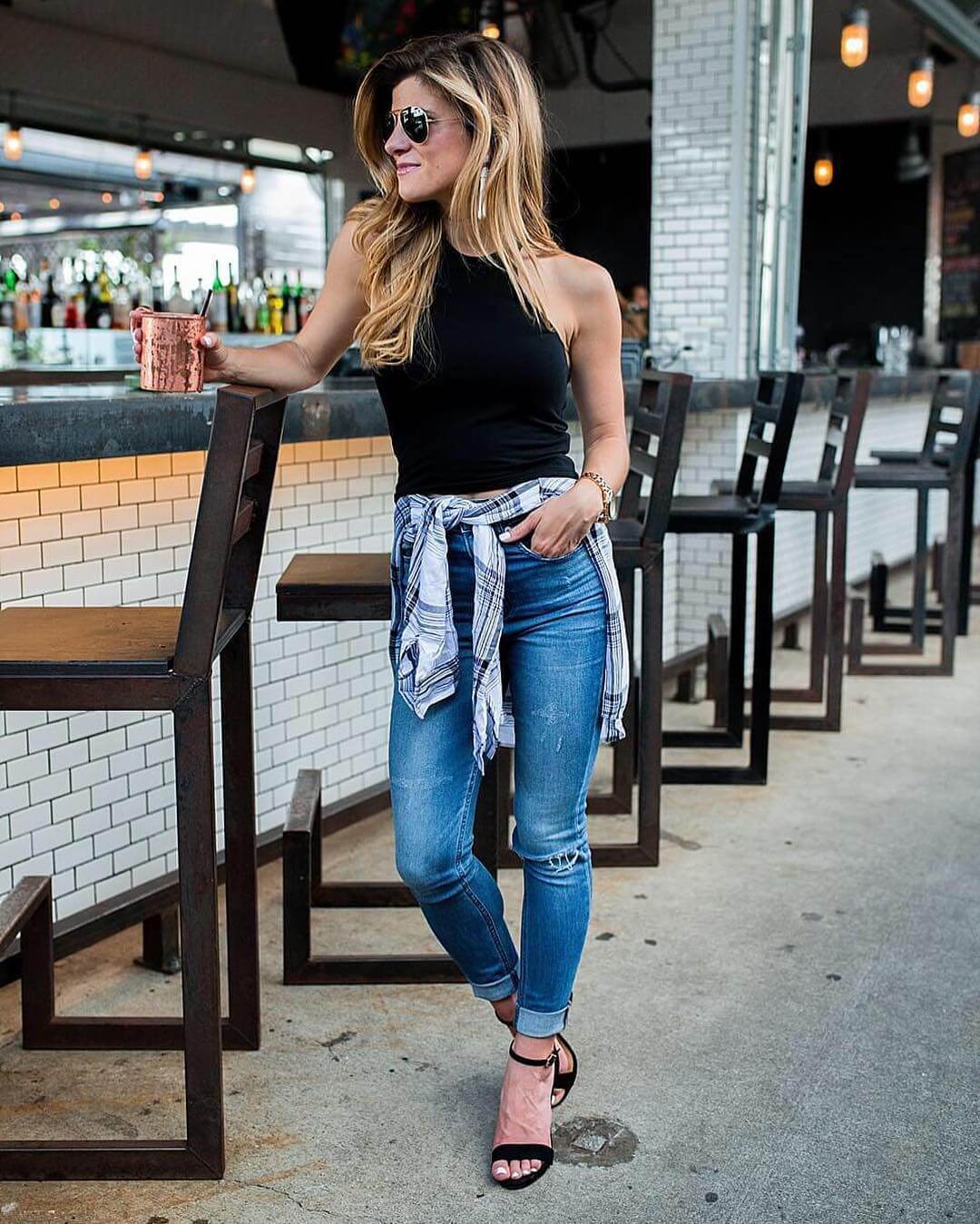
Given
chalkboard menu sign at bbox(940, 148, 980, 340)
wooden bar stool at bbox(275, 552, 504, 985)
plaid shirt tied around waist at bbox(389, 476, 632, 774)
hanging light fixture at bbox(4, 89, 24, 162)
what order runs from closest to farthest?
plaid shirt tied around waist at bbox(389, 476, 632, 774) < wooden bar stool at bbox(275, 552, 504, 985) < hanging light fixture at bbox(4, 89, 24, 162) < chalkboard menu sign at bbox(940, 148, 980, 340)

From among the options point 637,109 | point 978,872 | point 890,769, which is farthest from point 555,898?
point 637,109

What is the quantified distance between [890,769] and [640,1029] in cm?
196

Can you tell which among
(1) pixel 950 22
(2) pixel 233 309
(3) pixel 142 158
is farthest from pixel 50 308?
(1) pixel 950 22

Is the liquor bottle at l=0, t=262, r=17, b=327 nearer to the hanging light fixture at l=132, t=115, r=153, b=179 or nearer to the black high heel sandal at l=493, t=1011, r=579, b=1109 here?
the hanging light fixture at l=132, t=115, r=153, b=179

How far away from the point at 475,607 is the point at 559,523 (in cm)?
17

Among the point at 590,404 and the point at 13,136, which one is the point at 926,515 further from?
the point at 13,136

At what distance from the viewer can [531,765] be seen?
2.00 meters

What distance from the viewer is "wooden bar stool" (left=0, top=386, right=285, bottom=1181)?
5.93ft

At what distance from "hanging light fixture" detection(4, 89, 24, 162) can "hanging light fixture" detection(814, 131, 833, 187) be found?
6005mm

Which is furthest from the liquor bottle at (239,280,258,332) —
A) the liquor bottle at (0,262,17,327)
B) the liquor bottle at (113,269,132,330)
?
the liquor bottle at (0,262,17,327)

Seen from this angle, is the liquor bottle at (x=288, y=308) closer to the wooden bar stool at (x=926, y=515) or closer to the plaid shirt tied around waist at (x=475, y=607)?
the wooden bar stool at (x=926, y=515)

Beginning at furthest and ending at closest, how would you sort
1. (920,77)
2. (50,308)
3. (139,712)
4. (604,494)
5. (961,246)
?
1. (961,246)
2. (920,77)
3. (50,308)
4. (139,712)
5. (604,494)

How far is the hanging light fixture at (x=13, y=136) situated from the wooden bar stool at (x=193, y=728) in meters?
6.62

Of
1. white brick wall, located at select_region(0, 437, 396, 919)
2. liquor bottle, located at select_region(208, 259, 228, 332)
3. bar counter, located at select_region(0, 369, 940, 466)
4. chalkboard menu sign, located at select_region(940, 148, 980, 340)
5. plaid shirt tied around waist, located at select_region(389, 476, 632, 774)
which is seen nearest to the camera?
plaid shirt tied around waist, located at select_region(389, 476, 632, 774)
